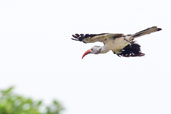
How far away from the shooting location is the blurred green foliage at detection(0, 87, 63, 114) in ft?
23.6

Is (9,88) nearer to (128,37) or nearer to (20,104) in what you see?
(20,104)

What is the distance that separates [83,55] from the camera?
23219 millimetres

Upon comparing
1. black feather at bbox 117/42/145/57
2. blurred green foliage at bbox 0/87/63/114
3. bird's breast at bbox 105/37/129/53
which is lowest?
blurred green foliage at bbox 0/87/63/114

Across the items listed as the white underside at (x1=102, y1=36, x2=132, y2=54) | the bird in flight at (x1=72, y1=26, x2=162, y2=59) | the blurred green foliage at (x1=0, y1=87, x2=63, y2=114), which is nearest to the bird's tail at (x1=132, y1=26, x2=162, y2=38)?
the bird in flight at (x1=72, y1=26, x2=162, y2=59)

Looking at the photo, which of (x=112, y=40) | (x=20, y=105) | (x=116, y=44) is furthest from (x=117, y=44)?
(x=20, y=105)

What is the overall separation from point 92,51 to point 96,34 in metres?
1.91

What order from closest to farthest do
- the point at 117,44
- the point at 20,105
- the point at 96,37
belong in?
the point at 20,105, the point at 96,37, the point at 117,44

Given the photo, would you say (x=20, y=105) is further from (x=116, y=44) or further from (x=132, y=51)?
(x=132, y=51)

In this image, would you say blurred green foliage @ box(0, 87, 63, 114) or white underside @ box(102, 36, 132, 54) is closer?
blurred green foliage @ box(0, 87, 63, 114)

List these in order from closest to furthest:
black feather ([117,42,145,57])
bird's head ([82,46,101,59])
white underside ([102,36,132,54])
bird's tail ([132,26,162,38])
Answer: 1. bird's tail ([132,26,162,38])
2. white underside ([102,36,132,54])
3. bird's head ([82,46,101,59])
4. black feather ([117,42,145,57])

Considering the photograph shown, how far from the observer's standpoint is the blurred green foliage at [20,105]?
23.6 ft

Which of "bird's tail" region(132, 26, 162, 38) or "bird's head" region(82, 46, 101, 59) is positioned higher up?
"bird's tail" region(132, 26, 162, 38)

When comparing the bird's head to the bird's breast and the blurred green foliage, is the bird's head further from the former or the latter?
the blurred green foliage

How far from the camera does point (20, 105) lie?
7441 millimetres
